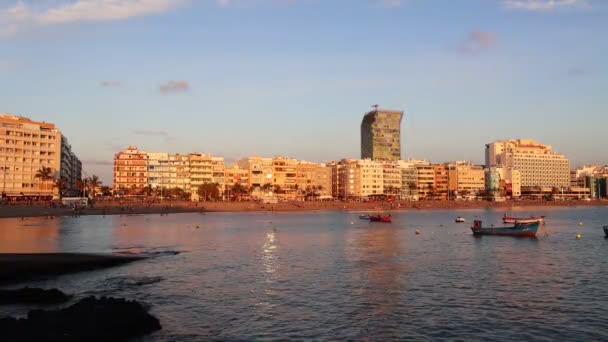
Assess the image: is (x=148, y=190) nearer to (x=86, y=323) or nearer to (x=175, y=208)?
(x=175, y=208)

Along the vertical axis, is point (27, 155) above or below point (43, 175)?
above

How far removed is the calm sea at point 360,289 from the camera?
2147 cm

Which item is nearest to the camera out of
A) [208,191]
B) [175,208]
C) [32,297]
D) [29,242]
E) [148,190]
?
[32,297]

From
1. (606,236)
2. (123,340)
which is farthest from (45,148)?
(123,340)

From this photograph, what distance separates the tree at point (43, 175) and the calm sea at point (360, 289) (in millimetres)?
89502

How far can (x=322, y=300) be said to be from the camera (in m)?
26.8

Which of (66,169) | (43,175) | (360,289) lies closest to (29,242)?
(360,289)

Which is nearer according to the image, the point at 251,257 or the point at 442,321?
the point at 442,321

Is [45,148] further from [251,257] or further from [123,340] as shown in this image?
[123,340]

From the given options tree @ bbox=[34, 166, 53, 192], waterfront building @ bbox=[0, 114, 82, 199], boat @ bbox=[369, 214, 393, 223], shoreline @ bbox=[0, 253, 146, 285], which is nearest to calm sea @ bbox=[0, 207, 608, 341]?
shoreline @ bbox=[0, 253, 146, 285]

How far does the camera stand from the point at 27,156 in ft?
471

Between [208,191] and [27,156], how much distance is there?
63509 millimetres

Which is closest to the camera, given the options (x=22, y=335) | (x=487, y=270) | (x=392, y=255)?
(x=22, y=335)

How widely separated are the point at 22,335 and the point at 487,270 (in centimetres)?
2912
